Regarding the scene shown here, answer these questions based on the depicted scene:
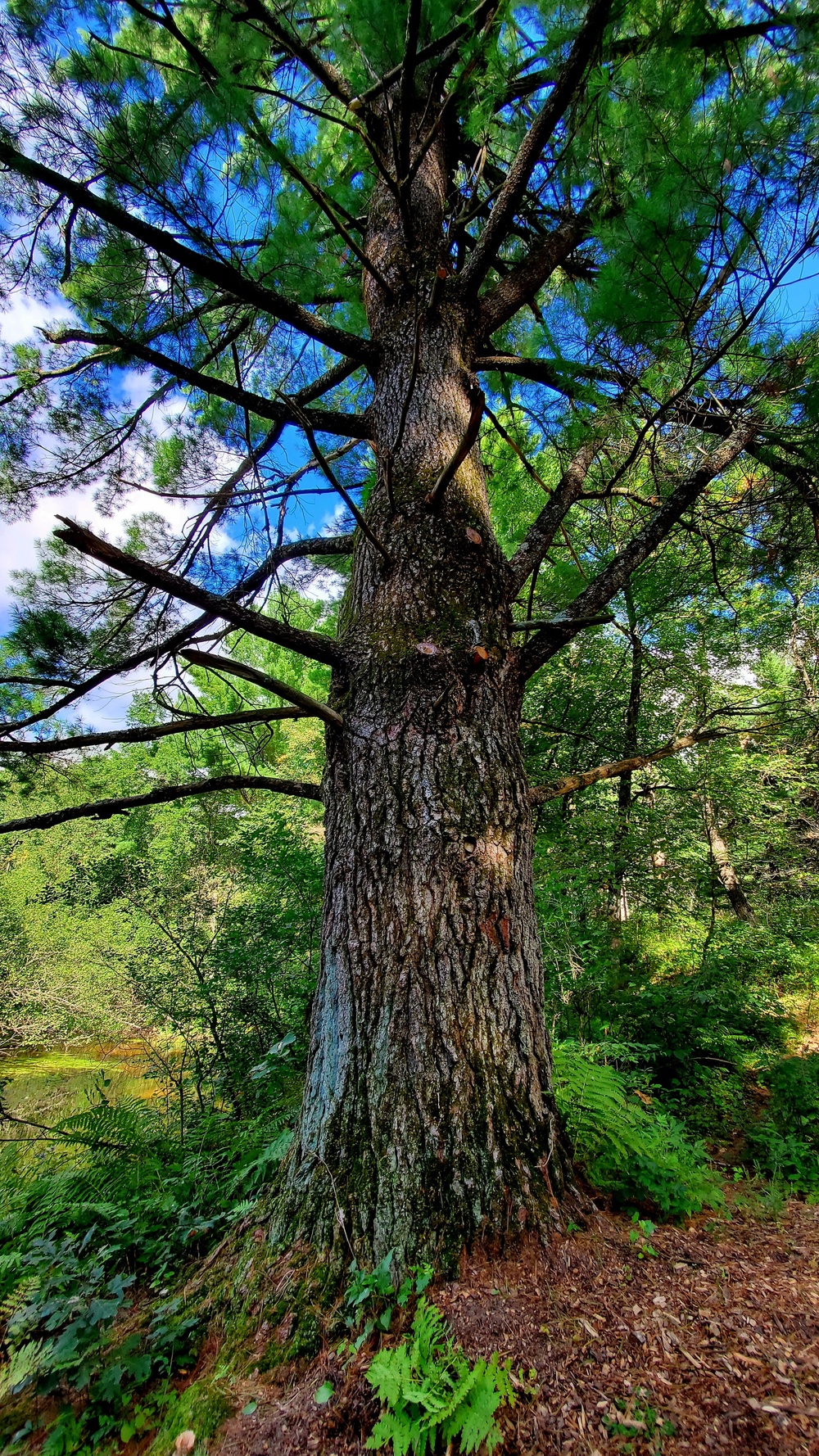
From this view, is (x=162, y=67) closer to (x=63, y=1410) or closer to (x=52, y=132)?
(x=52, y=132)

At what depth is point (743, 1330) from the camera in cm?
115

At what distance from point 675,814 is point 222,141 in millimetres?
6025

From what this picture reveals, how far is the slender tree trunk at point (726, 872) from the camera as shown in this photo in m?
6.67

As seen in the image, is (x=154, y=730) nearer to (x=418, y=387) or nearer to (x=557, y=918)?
(x=418, y=387)

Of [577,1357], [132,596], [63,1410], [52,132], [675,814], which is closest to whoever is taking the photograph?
[577,1357]

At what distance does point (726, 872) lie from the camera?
6961mm

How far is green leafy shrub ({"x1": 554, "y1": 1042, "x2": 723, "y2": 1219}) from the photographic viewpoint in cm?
171

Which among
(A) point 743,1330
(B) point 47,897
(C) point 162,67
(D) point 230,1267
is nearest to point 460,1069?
(A) point 743,1330

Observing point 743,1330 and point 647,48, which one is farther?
point 647,48

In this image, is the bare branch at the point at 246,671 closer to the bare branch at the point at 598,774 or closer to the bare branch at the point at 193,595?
the bare branch at the point at 193,595

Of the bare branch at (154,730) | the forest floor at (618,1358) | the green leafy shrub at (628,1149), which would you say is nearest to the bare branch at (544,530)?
the bare branch at (154,730)

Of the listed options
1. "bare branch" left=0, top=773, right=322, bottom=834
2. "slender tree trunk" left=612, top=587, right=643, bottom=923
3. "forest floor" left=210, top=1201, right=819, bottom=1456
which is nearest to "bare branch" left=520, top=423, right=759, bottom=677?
"bare branch" left=0, top=773, right=322, bottom=834

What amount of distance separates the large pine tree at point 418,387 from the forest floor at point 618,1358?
0.15 meters

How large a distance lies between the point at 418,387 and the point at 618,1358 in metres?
3.16
